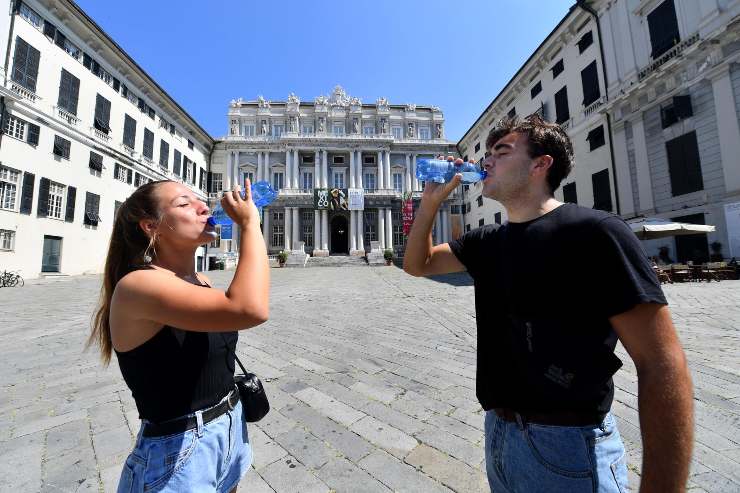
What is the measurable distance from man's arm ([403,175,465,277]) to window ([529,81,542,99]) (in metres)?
25.3

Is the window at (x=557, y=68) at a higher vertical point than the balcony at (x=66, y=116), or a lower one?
higher

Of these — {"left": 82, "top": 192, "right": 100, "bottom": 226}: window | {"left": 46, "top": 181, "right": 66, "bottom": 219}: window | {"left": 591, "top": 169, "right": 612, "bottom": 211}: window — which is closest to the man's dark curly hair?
{"left": 591, "top": 169, "right": 612, "bottom": 211}: window

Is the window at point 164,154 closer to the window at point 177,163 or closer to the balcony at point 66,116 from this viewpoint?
the window at point 177,163

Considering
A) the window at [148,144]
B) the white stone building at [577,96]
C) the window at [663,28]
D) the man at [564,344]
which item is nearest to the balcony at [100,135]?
the window at [148,144]

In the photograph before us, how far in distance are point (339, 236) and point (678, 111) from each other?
31.7 meters

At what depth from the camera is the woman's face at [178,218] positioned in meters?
1.24

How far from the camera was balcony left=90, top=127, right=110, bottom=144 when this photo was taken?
65.9 ft

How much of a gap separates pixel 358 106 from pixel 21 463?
43136 millimetres

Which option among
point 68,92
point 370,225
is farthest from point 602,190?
point 68,92

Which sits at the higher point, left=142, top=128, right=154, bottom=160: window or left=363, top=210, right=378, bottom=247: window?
left=142, top=128, right=154, bottom=160: window

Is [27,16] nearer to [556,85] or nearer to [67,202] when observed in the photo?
[67,202]

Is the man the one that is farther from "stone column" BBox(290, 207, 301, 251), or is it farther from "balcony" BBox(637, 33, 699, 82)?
"stone column" BBox(290, 207, 301, 251)

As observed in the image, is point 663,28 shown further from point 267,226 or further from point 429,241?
point 267,226

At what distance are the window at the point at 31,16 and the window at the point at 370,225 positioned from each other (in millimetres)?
28460
